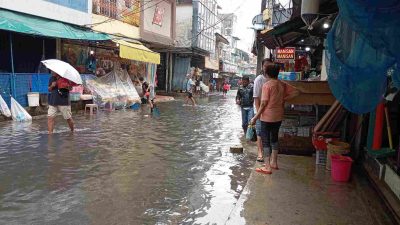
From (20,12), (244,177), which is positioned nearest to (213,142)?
(244,177)

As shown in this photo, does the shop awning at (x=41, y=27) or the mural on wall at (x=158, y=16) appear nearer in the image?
the shop awning at (x=41, y=27)

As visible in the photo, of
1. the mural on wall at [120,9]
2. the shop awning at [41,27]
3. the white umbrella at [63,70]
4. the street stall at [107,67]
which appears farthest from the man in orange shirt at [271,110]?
the mural on wall at [120,9]

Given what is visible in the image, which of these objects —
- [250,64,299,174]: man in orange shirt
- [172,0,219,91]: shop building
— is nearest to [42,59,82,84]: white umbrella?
[250,64,299,174]: man in orange shirt

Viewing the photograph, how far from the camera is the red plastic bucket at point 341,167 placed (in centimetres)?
597

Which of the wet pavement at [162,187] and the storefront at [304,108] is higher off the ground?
the storefront at [304,108]

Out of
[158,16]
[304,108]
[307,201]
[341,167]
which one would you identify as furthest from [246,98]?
[158,16]

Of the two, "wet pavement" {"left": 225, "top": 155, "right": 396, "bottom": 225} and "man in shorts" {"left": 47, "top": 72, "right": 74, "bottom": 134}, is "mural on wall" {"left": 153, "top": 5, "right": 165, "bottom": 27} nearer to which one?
"man in shorts" {"left": 47, "top": 72, "right": 74, "bottom": 134}

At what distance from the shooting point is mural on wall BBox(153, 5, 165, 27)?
81.1 ft

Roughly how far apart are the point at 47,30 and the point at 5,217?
10506mm

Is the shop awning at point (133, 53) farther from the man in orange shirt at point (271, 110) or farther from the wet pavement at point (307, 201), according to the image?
the wet pavement at point (307, 201)

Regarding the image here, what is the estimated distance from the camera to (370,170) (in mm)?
5969

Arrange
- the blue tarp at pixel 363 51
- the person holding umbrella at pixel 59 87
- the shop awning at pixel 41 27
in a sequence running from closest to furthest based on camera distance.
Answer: the blue tarp at pixel 363 51 < the person holding umbrella at pixel 59 87 < the shop awning at pixel 41 27

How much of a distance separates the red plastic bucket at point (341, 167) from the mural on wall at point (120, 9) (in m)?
15.1

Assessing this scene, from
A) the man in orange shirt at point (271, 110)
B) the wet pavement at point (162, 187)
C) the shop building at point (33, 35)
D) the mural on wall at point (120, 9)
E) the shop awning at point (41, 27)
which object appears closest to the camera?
the wet pavement at point (162, 187)
